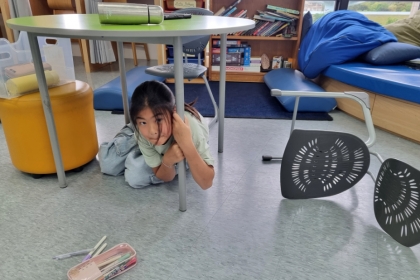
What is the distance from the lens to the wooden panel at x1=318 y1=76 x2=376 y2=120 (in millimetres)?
2229

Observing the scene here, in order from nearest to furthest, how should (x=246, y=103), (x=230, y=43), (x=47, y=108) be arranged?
(x=47, y=108) < (x=246, y=103) < (x=230, y=43)

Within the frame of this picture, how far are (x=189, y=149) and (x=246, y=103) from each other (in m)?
1.62

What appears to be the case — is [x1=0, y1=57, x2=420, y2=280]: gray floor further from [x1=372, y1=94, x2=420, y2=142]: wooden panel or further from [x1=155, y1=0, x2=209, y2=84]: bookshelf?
[x1=155, y1=0, x2=209, y2=84]: bookshelf

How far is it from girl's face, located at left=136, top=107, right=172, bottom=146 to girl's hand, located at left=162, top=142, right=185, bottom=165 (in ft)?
0.20

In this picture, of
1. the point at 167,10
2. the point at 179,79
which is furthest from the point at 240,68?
the point at 179,79

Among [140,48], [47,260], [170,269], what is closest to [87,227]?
[47,260]

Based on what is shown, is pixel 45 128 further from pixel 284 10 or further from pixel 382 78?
pixel 284 10

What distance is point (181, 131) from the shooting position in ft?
3.77

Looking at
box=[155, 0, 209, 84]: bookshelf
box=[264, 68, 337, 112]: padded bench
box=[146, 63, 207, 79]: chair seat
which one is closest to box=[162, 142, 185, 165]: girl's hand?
box=[146, 63, 207, 79]: chair seat

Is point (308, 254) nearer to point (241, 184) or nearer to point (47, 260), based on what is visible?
point (241, 184)

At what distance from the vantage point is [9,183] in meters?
1.49

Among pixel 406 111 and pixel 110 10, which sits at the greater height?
pixel 110 10

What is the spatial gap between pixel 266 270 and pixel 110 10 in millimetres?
1090

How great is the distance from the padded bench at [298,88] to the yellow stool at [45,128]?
1543mm
